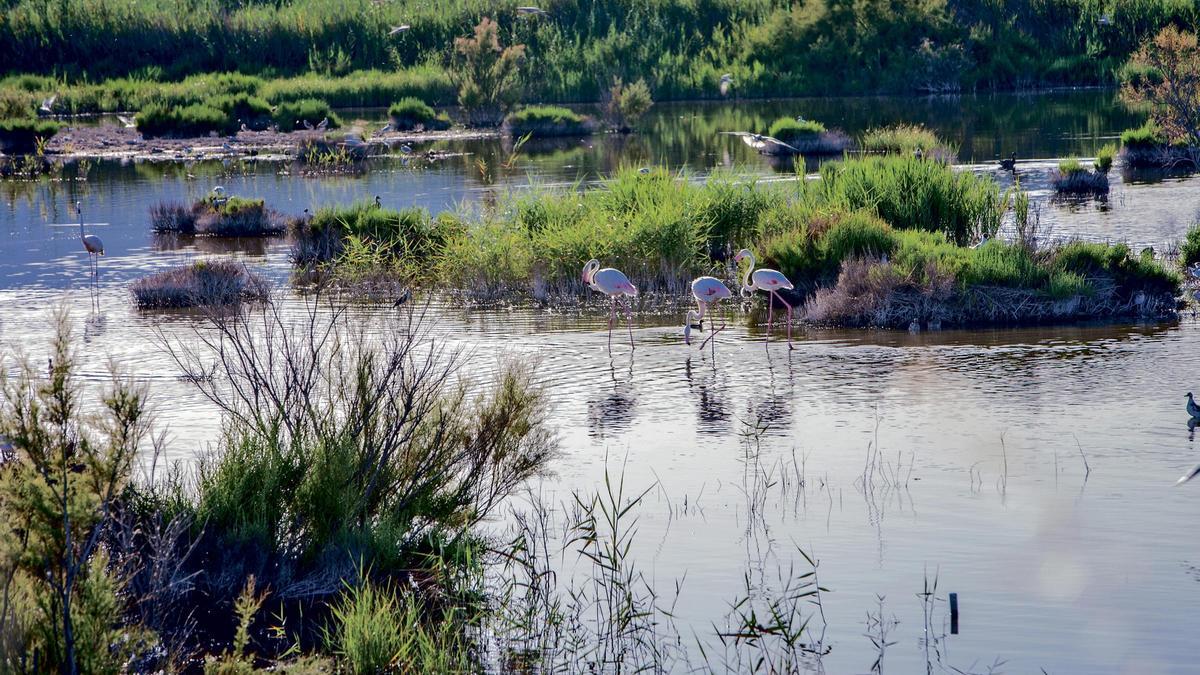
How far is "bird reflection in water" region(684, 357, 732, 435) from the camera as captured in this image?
11.2 metres

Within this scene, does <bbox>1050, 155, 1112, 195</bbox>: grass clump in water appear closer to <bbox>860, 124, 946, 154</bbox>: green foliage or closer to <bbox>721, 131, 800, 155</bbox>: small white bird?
<bbox>860, 124, 946, 154</bbox>: green foliage

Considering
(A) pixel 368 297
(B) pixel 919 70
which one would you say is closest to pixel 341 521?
(A) pixel 368 297

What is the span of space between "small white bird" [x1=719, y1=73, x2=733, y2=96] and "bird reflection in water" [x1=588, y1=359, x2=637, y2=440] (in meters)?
43.1

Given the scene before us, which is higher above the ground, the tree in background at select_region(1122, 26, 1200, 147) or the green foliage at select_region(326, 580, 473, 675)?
the tree in background at select_region(1122, 26, 1200, 147)

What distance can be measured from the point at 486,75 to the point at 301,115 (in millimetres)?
6320

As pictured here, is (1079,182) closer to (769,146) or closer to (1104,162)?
(1104,162)

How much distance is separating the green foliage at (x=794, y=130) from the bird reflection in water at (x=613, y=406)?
22794 millimetres

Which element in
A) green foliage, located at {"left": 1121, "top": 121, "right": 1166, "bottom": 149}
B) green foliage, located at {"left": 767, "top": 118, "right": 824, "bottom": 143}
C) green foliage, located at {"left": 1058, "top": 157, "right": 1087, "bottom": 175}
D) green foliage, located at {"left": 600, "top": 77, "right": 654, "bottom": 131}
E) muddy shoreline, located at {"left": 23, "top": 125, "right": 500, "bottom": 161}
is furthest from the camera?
green foliage, located at {"left": 600, "top": 77, "right": 654, "bottom": 131}

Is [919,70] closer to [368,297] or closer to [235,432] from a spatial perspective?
[368,297]

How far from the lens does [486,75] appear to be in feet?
154

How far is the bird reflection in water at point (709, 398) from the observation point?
11219 mm

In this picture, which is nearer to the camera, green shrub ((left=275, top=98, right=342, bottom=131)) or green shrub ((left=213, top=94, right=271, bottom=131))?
green shrub ((left=275, top=98, right=342, bottom=131))

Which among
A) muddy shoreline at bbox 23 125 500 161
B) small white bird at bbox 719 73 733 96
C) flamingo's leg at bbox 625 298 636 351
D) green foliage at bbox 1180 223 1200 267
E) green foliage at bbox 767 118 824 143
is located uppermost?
small white bird at bbox 719 73 733 96

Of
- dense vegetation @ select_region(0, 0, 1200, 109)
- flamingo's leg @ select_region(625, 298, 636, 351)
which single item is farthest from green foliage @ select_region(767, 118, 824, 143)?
dense vegetation @ select_region(0, 0, 1200, 109)
